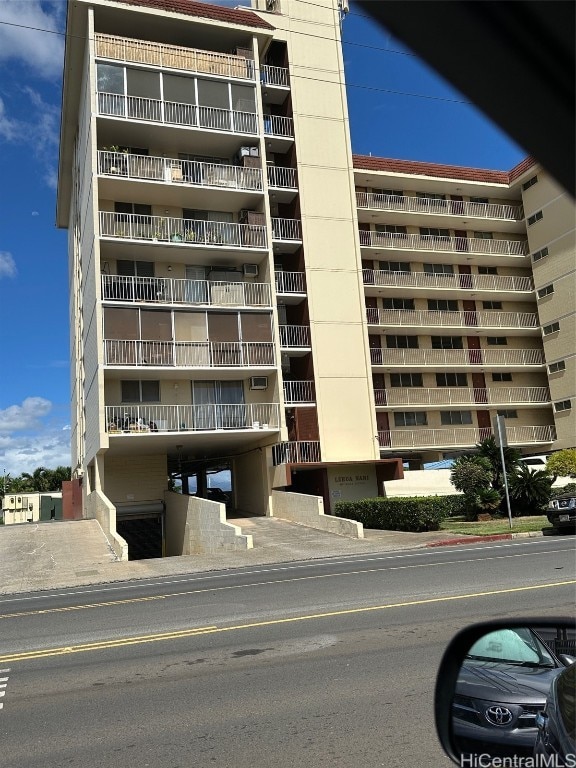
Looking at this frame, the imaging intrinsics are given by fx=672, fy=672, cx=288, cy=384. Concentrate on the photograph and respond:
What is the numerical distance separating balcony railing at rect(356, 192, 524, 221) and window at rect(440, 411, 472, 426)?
38.7 ft

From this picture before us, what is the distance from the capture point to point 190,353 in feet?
95.0

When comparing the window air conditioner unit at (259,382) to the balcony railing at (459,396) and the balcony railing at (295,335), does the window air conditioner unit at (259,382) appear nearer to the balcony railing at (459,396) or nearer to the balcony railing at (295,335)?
the balcony railing at (295,335)

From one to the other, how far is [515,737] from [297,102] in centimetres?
3599

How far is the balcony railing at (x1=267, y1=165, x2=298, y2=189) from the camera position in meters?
33.5

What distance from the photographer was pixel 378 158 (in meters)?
39.4

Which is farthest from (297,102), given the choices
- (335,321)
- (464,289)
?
(464,289)

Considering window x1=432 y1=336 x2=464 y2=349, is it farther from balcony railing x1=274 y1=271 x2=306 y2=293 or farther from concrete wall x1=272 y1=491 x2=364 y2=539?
concrete wall x1=272 y1=491 x2=364 y2=539

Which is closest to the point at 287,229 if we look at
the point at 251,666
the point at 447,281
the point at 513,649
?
the point at 447,281

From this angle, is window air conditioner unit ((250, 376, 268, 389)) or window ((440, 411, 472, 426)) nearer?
window air conditioner unit ((250, 376, 268, 389))

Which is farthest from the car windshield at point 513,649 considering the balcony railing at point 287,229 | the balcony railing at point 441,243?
the balcony railing at point 441,243

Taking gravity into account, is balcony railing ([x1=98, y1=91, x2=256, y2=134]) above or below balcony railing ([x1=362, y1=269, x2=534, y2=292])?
above

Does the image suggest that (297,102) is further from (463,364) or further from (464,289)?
(463,364)

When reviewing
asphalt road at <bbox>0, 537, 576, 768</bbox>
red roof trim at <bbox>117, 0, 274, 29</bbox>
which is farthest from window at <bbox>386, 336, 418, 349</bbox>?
asphalt road at <bbox>0, 537, 576, 768</bbox>

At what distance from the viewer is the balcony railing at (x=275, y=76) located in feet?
112
